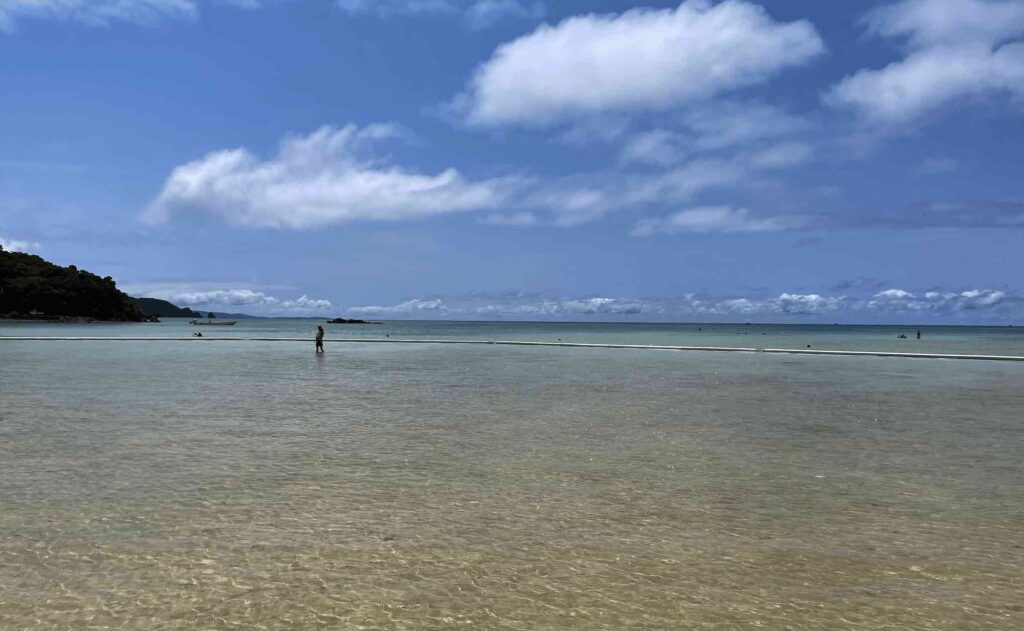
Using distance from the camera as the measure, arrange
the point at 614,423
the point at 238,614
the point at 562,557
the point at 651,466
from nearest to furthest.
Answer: the point at 238,614 → the point at 562,557 → the point at 651,466 → the point at 614,423

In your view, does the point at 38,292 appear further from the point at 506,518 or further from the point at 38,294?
the point at 506,518

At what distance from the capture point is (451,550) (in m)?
6.66

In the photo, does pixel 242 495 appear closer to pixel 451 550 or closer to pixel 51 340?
pixel 451 550

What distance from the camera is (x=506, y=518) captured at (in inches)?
305

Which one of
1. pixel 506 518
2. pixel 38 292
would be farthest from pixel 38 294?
pixel 506 518

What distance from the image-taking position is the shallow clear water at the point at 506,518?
17.7 feet

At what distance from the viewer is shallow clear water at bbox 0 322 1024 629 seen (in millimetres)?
5410

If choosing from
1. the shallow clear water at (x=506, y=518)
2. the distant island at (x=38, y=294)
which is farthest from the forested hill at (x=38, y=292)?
the shallow clear water at (x=506, y=518)

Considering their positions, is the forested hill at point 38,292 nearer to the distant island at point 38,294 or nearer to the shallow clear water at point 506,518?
the distant island at point 38,294

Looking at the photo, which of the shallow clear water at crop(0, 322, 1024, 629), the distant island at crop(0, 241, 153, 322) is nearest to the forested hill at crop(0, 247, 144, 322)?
the distant island at crop(0, 241, 153, 322)

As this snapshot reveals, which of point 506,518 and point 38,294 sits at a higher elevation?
point 38,294

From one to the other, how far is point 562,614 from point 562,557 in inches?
48.9

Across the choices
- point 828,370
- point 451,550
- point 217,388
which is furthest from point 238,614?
point 828,370

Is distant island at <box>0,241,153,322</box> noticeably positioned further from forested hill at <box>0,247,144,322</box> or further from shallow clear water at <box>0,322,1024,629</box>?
shallow clear water at <box>0,322,1024,629</box>
